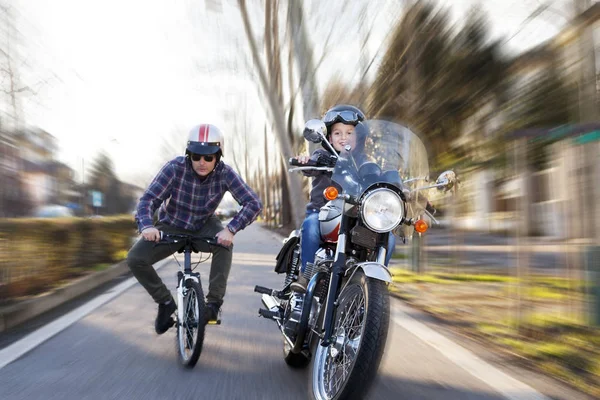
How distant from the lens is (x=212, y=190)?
17.3 ft

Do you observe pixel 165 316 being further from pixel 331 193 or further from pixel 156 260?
pixel 331 193

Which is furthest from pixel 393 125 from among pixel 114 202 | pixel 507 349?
pixel 114 202

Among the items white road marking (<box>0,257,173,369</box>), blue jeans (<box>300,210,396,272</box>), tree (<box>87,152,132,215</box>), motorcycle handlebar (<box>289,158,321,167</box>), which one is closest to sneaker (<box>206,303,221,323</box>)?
blue jeans (<box>300,210,396,272</box>)

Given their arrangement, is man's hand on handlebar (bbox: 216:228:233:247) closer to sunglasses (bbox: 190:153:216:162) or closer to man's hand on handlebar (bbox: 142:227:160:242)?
man's hand on handlebar (bbox: 142:227:160:242)

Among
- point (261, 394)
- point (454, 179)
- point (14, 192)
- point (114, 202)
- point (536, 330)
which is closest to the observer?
point (454, 179)

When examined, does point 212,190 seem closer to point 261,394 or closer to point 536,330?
point 261,394

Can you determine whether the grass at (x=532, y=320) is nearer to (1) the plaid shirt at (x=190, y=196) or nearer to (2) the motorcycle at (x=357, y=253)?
(2) the motorcycle at (x=357, y=253)

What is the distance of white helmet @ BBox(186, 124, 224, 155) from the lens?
4891mm

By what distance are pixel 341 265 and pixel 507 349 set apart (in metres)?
2.44

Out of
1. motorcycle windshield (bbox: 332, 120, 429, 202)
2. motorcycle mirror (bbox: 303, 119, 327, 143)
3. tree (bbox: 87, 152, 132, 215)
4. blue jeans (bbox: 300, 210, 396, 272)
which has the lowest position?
blue jeans (bbox: 300, 210, 396, 272)

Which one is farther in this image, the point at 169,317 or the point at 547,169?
the point at 547,169

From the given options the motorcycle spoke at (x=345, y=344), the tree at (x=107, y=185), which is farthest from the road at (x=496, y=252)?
the tree at (x=107, y=185)

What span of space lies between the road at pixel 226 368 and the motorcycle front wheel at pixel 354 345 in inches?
18.5

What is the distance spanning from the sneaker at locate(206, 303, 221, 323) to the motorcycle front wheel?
1073 millimetres
